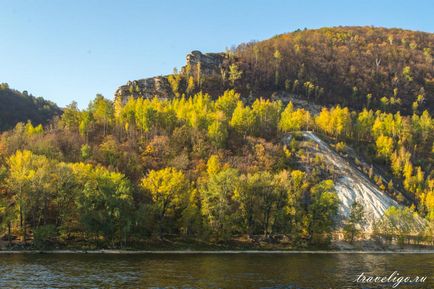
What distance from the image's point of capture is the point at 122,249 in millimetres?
95062

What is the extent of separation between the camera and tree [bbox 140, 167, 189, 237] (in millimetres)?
105625

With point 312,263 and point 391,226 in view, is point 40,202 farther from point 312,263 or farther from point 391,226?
point 391,226

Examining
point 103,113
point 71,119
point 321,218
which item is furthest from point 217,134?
point 71,119

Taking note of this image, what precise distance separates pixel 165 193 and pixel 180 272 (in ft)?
146

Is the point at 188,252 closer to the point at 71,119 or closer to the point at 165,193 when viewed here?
the point at 165,193

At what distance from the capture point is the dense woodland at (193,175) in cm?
9744

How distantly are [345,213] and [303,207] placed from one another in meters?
25.4

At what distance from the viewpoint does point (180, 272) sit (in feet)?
206

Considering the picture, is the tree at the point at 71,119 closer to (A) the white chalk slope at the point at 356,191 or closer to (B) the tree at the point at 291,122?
(B) the tree at the point at 291,122

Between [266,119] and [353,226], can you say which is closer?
[353,226]

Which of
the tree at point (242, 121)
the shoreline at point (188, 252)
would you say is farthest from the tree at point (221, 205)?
the tree at point (242, 121)

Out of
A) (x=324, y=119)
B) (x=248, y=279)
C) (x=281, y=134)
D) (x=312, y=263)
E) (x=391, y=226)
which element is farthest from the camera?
(x=324, y=119)

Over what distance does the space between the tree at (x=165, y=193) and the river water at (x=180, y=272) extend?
25.7 m

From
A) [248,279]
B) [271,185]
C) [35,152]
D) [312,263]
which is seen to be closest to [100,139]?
[35,152]
